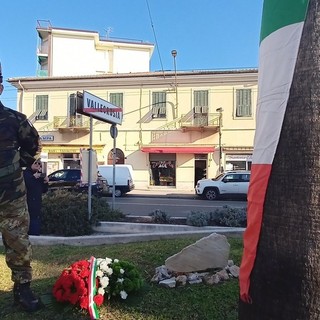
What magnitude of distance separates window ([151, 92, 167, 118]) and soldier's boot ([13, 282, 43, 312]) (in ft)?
81.8

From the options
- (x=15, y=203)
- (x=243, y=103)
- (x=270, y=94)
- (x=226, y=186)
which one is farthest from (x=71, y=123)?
(x=270, y=94)

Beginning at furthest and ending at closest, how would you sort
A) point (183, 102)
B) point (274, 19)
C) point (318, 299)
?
point (183, 102) < point (274, 19) < point (318, 299)

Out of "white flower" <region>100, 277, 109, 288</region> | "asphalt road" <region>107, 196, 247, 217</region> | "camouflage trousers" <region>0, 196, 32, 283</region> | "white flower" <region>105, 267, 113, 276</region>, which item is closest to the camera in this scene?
"camouflage trousers" <region>0, 196, 32, 283</region>

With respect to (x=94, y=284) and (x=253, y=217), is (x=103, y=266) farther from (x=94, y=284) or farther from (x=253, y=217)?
(x=253, y=217)

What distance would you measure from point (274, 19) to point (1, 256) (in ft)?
15.2

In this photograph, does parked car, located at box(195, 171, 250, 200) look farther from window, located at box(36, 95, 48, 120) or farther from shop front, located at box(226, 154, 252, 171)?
window, located at box(36, 95, 48, 120)

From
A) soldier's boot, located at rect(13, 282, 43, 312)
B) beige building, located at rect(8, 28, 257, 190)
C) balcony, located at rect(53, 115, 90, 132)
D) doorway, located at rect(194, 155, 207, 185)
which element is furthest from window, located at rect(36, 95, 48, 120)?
soldier's boot, located at rect(13, 282, 43, 312)

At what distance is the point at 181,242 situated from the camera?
544cm

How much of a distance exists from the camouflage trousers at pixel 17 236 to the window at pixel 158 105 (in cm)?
2488

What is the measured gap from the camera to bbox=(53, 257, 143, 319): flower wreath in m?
3.08

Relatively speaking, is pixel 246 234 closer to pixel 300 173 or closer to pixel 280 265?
pixel 280 265

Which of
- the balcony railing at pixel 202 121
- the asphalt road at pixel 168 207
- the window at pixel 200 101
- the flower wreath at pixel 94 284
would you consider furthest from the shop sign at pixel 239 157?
the flower wreath at pixel 94 284

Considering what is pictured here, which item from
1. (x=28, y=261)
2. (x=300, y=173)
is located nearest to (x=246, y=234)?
(x=300, y=173)

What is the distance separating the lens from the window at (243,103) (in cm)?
2647
